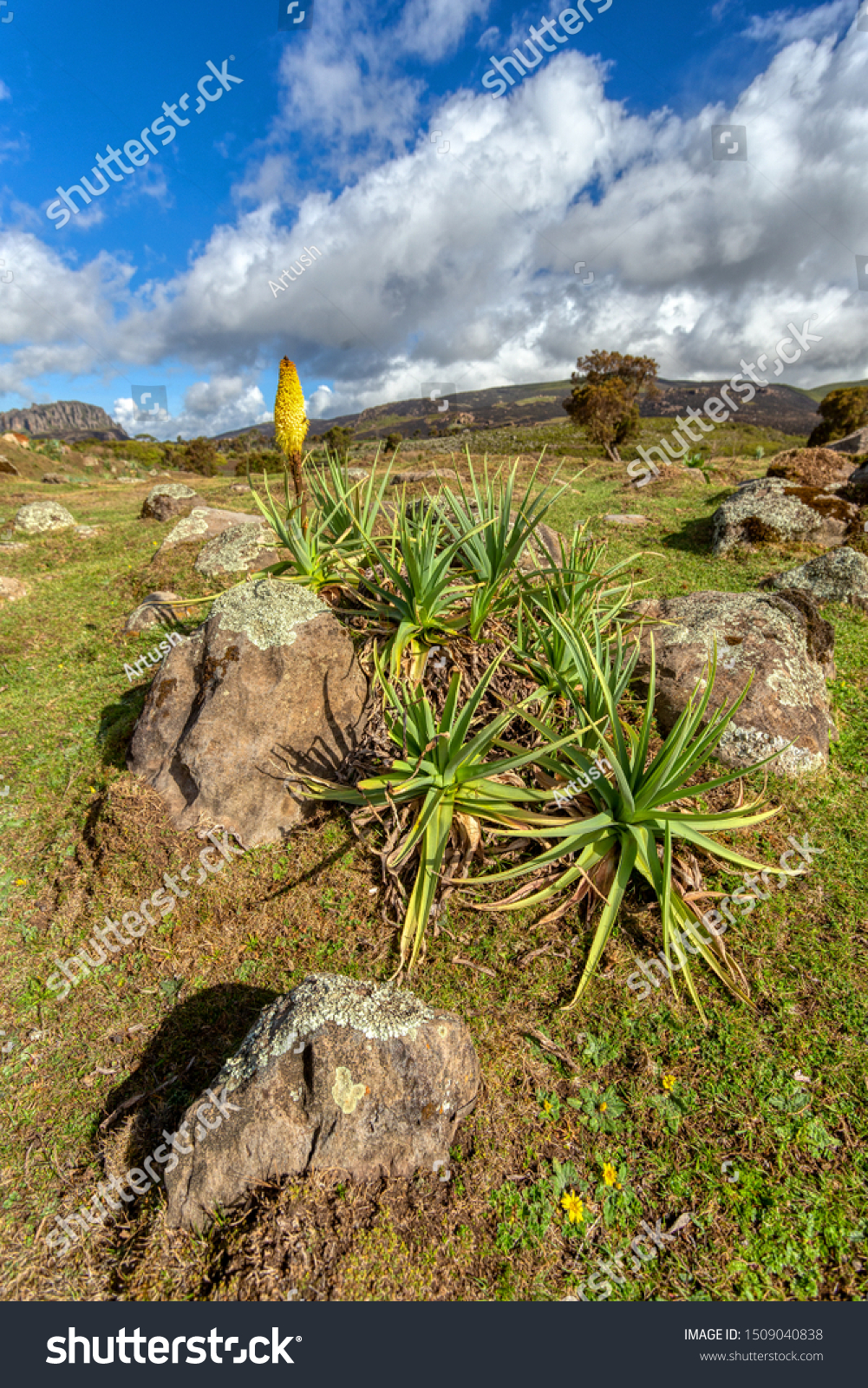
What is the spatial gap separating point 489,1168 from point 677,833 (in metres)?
1.90

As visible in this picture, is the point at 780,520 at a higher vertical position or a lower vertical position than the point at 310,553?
lower

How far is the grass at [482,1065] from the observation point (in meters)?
2.27

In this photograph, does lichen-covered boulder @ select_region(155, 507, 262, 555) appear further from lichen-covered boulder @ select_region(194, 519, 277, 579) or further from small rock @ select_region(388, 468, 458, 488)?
small rock @ select_region(388, 468, 458, 488)

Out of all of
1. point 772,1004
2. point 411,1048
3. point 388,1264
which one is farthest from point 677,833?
point 388,1264

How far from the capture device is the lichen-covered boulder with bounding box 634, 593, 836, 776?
4520mm

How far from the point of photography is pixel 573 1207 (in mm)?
2449

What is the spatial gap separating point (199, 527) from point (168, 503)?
4.58 m

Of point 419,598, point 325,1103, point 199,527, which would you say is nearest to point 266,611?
point 419,598

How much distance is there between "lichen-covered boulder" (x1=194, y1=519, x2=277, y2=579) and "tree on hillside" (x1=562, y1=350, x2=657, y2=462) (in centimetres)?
2907

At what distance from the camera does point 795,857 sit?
3914mm

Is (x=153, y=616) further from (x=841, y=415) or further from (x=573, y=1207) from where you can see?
(x=841, y=415)

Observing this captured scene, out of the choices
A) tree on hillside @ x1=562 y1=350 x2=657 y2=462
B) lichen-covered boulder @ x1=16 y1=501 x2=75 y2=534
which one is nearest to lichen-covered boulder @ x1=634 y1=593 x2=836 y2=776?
lichen-covered boulder @ x1=16 y1=501 x2=75 y2=534

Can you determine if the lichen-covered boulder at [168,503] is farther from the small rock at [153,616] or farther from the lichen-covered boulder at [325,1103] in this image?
the lichen-covered boulder at [325,1103]

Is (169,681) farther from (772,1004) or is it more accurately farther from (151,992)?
(772,1004)
